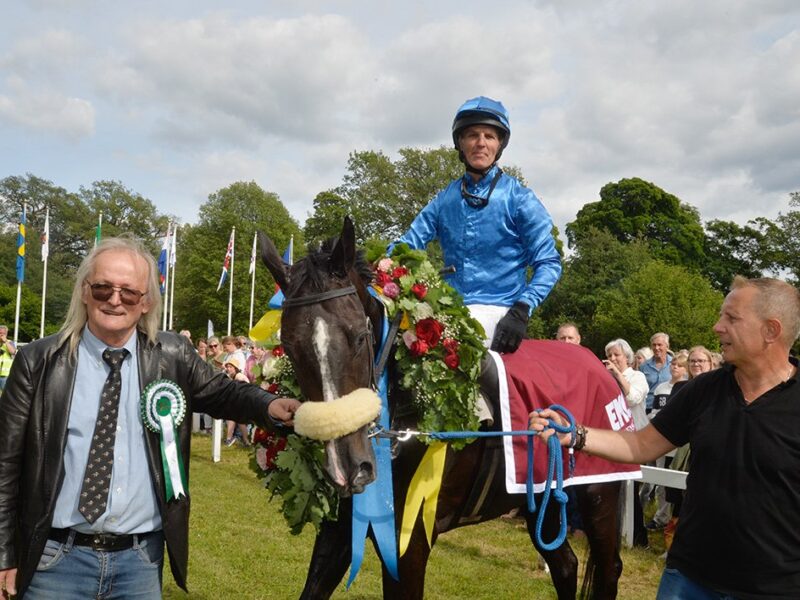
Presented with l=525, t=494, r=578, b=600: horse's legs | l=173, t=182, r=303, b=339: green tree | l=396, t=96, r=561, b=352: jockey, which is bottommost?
l=525, t=494, r=578, b=600: horse's legs

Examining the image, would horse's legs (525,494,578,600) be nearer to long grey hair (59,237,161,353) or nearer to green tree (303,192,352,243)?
long grey hair (59,237,161,353)

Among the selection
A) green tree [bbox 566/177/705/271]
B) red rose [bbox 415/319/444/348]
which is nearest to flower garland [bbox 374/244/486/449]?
red rose [bbox 415/319/444/348]

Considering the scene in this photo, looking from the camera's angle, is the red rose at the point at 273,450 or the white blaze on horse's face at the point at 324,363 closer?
the white blaze on horse's face at the point at 324,363

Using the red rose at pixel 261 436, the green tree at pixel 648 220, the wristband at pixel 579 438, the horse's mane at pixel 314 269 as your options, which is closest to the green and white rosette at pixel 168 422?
the horse's mane at pixel 314 269

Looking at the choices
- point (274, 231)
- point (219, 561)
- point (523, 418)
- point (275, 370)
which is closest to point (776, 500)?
point (523, 418)

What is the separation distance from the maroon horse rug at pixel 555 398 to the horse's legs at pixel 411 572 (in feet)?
1.89

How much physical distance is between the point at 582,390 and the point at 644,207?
4450 cm

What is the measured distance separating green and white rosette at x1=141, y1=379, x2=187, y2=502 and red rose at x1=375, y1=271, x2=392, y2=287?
1058mm

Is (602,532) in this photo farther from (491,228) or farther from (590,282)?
(590,282)

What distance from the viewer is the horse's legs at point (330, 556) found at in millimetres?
3205

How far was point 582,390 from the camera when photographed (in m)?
4.08

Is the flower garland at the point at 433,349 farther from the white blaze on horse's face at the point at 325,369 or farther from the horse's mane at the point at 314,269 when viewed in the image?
the white blaze on horse's face at the point at 325,369

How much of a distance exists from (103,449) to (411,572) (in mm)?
1581

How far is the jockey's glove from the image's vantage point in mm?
3625
